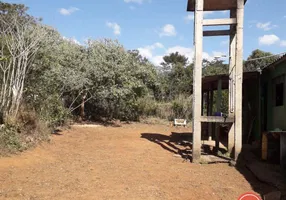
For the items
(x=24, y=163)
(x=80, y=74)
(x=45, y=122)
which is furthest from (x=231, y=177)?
(x=80, y=74)

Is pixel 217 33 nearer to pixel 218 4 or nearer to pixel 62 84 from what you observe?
pixel 218 4

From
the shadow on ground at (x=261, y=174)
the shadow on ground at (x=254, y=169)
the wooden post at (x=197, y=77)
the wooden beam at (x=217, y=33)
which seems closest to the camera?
the shadow on ground at (x=261, y=174)

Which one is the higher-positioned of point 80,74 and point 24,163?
point 80,74

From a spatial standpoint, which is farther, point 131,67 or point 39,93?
point 131,67

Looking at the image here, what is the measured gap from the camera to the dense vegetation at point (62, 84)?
9.35 meters

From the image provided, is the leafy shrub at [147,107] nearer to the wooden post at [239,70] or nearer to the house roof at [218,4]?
the house roof at [218,4]

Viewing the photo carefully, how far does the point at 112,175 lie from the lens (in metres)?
6.82

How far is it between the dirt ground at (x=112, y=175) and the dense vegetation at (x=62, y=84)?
125 cm

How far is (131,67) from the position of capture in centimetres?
1795

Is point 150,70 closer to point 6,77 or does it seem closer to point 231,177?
point 6,77

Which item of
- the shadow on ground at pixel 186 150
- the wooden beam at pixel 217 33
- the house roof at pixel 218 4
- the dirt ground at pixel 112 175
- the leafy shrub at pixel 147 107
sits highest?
the house roof at pixel 218 4

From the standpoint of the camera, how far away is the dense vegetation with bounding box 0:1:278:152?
30.7 ft

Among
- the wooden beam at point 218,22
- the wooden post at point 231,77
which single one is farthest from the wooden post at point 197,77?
the wooden post at point 231,77

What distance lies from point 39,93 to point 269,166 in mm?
7955
